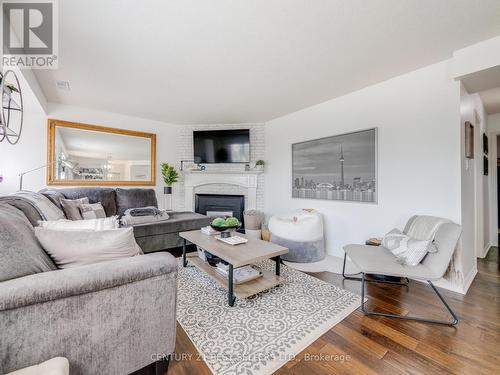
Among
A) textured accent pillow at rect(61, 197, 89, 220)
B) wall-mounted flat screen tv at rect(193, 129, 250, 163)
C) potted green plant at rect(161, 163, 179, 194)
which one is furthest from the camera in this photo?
wall-mounted flat screen tv at rect(193, 129, 250, 163)

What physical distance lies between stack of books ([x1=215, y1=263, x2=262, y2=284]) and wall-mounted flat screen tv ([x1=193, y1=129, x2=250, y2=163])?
2.55 metres

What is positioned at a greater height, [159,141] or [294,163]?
[159,141]

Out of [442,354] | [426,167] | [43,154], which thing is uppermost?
[43,154]

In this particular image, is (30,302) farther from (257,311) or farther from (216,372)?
(257,311)

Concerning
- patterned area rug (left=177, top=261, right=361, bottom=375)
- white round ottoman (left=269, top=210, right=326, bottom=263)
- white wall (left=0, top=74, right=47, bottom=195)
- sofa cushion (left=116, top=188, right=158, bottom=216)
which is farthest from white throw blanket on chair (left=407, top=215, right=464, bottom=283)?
white wall (left=0, top=74, right=47, bottom=195)

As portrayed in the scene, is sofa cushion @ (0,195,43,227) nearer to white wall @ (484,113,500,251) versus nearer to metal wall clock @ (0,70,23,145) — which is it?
metal wall clock @ (0,70,23,145)

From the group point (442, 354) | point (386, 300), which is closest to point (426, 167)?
point (386, 300)

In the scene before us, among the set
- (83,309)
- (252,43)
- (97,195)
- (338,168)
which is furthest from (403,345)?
(97,195)

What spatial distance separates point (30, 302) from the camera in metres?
0.83

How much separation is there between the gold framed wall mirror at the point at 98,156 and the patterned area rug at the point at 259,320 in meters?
2.64

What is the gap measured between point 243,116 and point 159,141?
68.1 inches

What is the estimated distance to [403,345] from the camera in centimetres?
143

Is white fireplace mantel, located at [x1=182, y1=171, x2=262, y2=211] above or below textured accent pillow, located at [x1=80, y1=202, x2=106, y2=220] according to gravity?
above

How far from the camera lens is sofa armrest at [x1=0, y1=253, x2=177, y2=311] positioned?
0.82 meters
